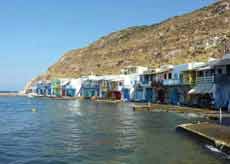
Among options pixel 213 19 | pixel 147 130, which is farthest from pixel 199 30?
pixel 147 130

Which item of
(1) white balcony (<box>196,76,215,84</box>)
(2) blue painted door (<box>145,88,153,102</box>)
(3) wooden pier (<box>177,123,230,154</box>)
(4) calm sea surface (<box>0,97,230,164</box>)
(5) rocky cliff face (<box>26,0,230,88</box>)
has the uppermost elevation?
(5) rocky cliff face (<box>26,0,230,88</box>)

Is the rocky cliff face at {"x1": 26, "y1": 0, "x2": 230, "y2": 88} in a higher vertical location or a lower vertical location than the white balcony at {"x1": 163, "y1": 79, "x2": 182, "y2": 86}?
higher

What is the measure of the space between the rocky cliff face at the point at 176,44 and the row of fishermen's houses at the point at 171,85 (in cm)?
2401

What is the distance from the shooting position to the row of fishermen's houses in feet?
194

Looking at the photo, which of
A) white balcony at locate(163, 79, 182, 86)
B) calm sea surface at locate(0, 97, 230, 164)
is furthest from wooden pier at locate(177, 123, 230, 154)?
white balcony at locate(163, 79, 182, 86)

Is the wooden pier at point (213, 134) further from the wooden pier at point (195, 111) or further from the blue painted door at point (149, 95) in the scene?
the blue painted door at point (149, 95)

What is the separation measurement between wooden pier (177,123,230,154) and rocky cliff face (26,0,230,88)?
92.0m

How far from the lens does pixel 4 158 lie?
78.4 ft

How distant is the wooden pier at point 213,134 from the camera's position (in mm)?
24741

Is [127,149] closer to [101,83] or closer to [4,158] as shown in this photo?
[4,158]

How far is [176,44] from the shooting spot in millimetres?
151875

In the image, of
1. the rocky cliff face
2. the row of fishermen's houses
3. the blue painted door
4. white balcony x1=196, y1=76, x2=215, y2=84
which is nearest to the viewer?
the row of fishermen's houses

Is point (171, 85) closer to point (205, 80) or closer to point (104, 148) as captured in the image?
point (205, 80)

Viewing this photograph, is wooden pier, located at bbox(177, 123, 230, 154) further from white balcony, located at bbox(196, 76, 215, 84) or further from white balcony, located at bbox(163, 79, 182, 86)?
white balcony, located at bbox(163, 79, 182, 86)
